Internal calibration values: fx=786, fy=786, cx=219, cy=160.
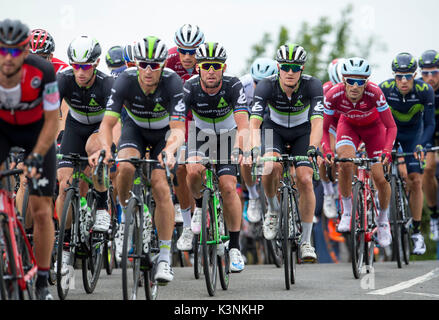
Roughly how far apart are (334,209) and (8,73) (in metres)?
10.1

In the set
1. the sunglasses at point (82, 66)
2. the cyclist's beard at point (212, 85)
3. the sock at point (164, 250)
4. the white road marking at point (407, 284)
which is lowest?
the white road marking at point (407, 284)

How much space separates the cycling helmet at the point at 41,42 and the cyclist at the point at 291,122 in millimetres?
2760

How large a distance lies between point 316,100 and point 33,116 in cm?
455

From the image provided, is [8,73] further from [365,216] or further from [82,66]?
[365,216]

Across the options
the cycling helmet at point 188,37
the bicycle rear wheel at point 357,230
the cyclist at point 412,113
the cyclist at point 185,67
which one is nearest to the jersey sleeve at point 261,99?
the cyclist at point 185,67

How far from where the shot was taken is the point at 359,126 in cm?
1155

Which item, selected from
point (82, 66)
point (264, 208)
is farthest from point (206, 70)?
point (264, 208)

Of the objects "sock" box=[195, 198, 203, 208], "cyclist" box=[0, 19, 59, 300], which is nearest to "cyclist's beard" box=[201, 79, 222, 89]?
"sock" box=[195, 198, 203, 208]

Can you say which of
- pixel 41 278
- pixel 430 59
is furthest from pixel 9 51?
pixel 430 59

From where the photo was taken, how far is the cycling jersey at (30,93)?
20.2 ft

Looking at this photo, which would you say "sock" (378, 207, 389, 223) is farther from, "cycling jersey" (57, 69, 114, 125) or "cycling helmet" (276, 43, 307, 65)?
"cycling jersey" (57, 69, 114, 125)

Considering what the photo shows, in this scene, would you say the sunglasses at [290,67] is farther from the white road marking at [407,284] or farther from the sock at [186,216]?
the white road marking at [407,284]

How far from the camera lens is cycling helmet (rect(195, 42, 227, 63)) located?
9.42m

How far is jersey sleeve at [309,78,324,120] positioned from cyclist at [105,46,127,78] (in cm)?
370
